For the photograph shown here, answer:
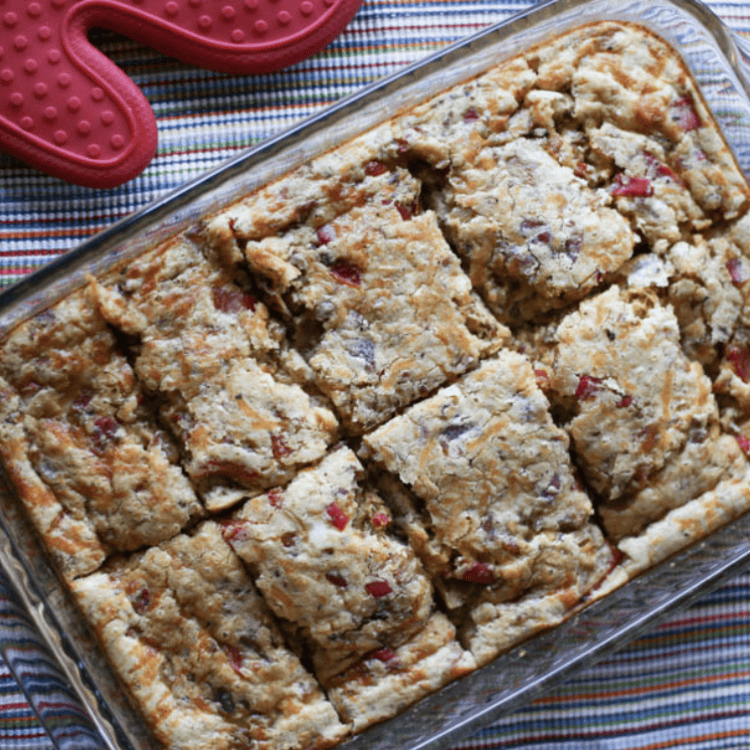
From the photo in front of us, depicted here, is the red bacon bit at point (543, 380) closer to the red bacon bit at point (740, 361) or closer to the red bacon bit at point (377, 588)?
the red bacon bit at point (740, 361)

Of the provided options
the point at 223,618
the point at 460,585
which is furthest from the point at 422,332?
the point at 223,618

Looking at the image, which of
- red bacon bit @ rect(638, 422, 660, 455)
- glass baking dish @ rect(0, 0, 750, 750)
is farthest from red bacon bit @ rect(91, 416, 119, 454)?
red bacon bit @ rect(638, 422, 660, 455)

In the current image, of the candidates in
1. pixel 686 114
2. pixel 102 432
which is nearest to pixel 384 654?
pixel 102 432

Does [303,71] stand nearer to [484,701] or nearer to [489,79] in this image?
[489,79]

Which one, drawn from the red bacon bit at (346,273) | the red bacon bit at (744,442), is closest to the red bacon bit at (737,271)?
the red bacon bit at (744,442)

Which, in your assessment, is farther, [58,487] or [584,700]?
[584,700]

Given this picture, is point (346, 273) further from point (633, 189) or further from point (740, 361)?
point (740, 361)

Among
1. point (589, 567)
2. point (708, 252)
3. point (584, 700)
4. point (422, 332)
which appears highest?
point (422, 332)
